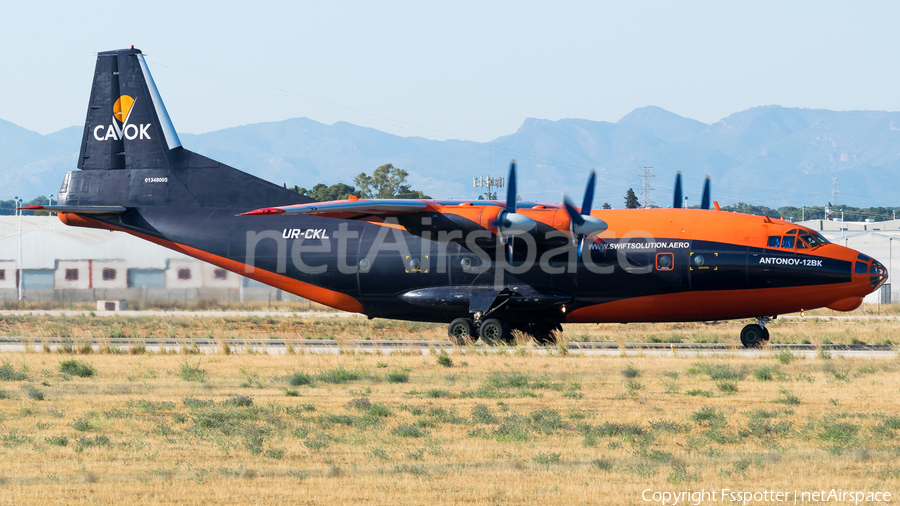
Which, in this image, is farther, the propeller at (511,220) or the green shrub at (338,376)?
the propeller at (511,220)

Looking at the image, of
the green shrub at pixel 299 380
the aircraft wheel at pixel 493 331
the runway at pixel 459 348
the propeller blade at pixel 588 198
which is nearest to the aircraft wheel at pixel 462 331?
the runway at pixel 459 348

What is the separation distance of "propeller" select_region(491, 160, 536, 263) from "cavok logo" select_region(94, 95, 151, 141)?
14.7m

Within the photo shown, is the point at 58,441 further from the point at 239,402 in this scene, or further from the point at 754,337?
the point at 754,337

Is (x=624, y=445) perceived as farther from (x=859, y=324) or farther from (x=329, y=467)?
(x=859, y=324)

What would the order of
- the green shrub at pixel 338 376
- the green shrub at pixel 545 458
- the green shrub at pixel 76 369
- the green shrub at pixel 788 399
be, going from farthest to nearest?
the green shrub at pixel 76 369 < the green shrub at pixel 338 376 < the green shrub at pixel 788 399 < the green shrub at pixel 545 458

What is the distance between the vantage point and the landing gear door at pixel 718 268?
27.6m

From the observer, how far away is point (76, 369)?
78.7ft

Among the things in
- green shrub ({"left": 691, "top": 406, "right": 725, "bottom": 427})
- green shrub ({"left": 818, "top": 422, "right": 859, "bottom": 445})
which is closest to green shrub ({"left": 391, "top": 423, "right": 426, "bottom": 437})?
green shrub ({"left": 691, "top": 406, "right": 725, "bottom": 427})

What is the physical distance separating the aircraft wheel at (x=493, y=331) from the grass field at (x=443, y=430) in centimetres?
381

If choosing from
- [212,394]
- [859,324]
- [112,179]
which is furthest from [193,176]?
[859,324]

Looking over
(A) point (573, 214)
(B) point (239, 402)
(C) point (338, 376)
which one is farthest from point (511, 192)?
(B) point (239, 402)

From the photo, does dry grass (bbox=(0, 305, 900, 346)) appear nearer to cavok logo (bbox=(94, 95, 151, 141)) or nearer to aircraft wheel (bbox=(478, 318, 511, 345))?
aircraft wheel (bbox=(478, 318, 511, 345))

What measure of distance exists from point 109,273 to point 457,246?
2787 centimetres

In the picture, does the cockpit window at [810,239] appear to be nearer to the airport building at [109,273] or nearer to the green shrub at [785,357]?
the green shrub at [785,357]
